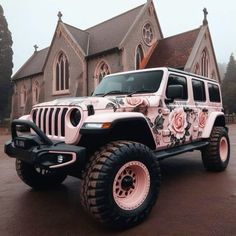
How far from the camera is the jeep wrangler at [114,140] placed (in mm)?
3273

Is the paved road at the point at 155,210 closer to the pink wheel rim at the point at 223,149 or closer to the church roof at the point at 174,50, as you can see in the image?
the pink wheel rim at the point at 223,149

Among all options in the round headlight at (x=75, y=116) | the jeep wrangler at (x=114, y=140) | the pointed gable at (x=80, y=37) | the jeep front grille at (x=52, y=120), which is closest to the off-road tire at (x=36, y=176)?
the jeep wrangler at (x=114, y=140)

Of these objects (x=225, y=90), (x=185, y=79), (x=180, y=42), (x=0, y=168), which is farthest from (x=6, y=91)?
(x=225, y=90)

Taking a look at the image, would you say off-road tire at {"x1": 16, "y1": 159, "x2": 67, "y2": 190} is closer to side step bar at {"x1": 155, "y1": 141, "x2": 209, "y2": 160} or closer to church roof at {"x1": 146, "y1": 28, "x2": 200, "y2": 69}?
side step bar at {"x1": 155, "y1": 141, "x2": 209, "y2": 160}

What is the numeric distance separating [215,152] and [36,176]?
12.8 feet

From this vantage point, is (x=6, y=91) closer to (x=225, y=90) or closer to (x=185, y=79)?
(x=185, y=79)

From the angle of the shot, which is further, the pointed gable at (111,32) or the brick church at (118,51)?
the pointed gable at (111,32)

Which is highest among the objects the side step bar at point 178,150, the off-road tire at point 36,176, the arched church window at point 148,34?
the arched church window at point 148,34

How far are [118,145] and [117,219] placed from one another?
3.02ft

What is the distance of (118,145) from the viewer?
11.4ft

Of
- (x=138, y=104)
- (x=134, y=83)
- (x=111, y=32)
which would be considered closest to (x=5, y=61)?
(x=111, y=32)

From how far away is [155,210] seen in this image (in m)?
3.94

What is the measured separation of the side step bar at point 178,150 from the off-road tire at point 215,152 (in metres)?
0.19

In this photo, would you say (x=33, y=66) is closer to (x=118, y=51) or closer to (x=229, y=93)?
(x=118, y=51)
